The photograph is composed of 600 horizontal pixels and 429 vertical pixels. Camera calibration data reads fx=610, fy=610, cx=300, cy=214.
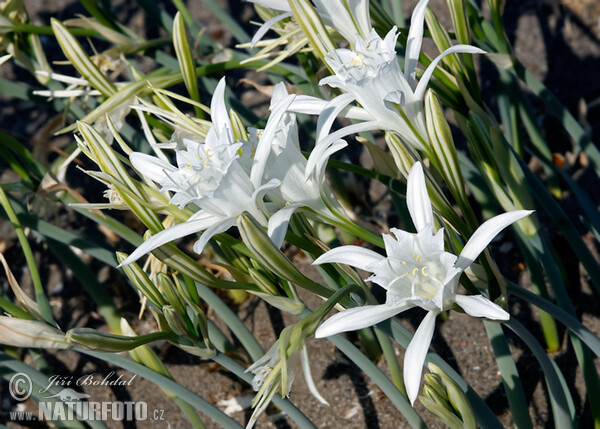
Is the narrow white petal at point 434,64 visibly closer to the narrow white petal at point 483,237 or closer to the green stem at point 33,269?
the narrow white petal at point 483,237

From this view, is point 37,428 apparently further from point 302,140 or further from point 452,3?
point 452,3

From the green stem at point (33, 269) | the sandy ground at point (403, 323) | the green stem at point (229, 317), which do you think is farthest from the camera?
the sandy ground at point (403, 323)

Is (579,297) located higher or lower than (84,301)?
lower

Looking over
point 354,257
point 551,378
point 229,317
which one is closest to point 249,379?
point 229,317

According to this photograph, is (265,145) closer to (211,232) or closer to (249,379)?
(211,232)

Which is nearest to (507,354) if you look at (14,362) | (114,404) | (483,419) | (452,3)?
(483,419)

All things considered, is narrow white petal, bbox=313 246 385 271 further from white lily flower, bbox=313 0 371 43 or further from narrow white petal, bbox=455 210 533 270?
white lily flower, bbox=313 0 371 43

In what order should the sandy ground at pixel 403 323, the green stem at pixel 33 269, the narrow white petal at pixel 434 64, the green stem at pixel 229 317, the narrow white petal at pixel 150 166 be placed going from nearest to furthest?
1. the narrow white petal at pixel 434 64
2. the narrow white petal at pixel 150 166
3. the green stem at pixel 33 269
4. the green stem at pixel 229 317
5. the sandy ground at pixel 403 323

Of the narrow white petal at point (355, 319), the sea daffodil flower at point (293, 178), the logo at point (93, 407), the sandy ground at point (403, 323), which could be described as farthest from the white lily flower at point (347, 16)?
the logo at point (93, 407)

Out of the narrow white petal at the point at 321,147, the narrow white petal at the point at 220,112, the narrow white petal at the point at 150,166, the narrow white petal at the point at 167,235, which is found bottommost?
the narrow white petal at the point at 167,235
